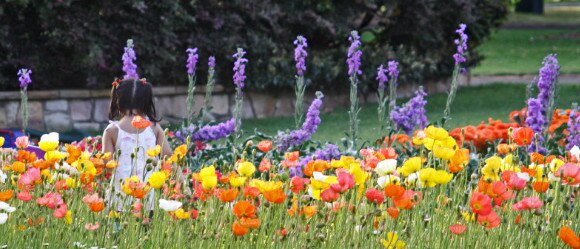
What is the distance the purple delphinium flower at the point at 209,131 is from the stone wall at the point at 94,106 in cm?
499

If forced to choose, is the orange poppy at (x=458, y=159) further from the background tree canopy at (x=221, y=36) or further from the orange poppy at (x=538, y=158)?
the background tree canopy at (x=221, y=36)

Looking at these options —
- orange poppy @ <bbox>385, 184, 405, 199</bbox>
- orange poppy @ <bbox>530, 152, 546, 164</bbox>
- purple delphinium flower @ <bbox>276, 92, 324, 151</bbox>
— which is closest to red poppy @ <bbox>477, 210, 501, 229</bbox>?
orange poppy @ <bbox>385, 184, 405, 199</bbox>

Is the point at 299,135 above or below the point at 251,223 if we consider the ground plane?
below

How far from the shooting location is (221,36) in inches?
514

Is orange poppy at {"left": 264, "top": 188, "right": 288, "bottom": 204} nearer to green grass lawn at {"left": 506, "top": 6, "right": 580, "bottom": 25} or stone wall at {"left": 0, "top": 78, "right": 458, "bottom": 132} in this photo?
stone wall at {"left": 0, "top": 78, "right": 458, "bottom": 132}

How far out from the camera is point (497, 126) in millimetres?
7613

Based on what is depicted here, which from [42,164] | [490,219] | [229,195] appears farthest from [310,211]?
[42,164]

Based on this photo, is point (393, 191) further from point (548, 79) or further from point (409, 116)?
point (409, 116)

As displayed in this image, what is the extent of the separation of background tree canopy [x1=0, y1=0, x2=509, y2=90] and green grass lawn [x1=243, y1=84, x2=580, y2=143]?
407 mm

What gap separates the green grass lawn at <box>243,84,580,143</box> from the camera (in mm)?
12523

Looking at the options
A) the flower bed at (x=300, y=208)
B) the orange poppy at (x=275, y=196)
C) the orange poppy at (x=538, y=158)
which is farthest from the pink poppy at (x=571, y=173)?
the orange poppy at (x=275, y=196)

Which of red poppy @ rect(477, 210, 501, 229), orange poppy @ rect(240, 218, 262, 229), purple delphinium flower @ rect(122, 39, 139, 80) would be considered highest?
purple delphinium flower @ rect(122, 39, 139, 80)

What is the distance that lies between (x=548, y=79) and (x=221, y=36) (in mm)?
6315

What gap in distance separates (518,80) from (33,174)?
13792 millimetres
